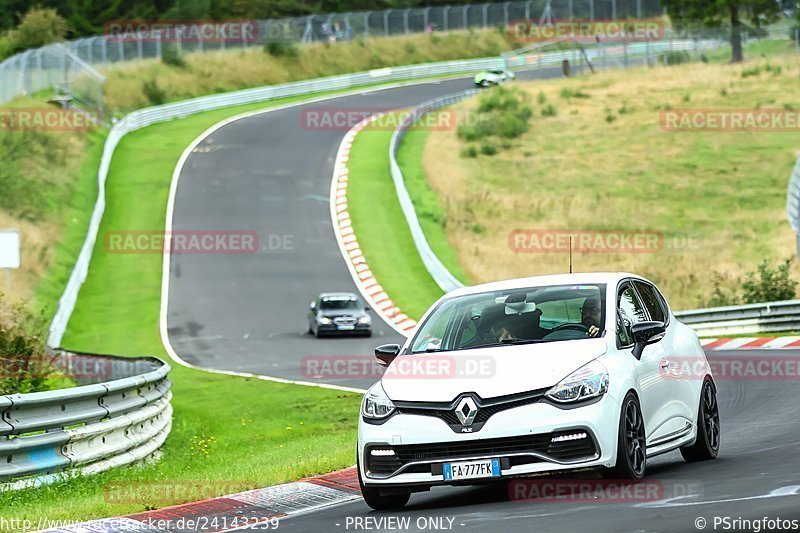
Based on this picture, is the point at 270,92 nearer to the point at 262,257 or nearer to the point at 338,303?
the point at 262,257

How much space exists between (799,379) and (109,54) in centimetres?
5551

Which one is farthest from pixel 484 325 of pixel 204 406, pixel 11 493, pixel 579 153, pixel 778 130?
pixel 778 130

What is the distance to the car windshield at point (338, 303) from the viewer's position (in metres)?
35.2

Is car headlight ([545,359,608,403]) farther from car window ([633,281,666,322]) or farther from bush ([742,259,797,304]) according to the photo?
bush ([742,259,797,304])

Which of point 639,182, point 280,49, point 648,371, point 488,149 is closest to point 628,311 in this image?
point 648,371

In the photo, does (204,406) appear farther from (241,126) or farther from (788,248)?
(241,126)

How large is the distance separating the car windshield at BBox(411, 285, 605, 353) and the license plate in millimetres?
1172

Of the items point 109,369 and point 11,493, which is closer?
point 11,493

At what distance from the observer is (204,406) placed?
76.2 feet

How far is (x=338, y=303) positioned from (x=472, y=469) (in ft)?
85.5

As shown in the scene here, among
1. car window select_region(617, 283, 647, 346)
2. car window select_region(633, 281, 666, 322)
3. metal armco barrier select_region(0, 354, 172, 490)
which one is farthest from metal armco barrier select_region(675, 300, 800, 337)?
car window select_region(617, 283, 647, 346)

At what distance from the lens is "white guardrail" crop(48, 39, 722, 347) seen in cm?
4025

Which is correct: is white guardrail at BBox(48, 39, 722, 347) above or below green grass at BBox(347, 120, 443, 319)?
above

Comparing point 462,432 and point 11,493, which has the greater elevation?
point 462,432
